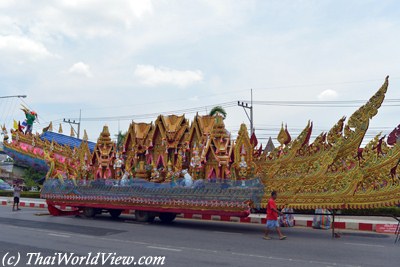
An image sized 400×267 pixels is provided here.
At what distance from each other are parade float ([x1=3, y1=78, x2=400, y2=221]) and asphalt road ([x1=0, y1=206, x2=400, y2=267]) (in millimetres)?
1029

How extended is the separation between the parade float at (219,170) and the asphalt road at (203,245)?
1.03 m

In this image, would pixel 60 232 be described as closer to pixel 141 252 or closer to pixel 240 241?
pixel 141 252

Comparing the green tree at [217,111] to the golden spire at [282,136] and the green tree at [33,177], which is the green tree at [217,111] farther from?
the green tree at [33,177]

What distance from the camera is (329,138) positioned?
11141 millimetres

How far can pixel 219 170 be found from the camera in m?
13.5

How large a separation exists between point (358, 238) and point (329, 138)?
2694 mm

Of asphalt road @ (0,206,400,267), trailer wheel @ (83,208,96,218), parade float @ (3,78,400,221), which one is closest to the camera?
asphalt road @ (0,206,400,267)

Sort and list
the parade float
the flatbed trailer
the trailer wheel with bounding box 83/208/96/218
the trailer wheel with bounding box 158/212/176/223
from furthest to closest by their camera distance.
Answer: the trailer wheel with bounding box 83/208/96/218, the trailer wheel with bounding box 158/212/176/223, the flatbed trailer, the parade float

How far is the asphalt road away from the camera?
7586 mm

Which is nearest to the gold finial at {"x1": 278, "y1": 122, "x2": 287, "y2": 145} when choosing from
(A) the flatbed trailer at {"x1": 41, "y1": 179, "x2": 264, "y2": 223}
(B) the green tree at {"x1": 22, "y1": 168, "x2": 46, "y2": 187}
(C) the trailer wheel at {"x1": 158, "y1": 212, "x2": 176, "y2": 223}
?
(A) the flatbed trailer at {"x1": 41, "y1": 179, "x2": 264, "y2": 223}

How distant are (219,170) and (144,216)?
9.99ft

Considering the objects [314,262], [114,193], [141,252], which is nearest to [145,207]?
[114,193]

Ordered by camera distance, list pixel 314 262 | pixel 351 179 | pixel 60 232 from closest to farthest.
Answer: pixel 314 262 → pixel 351 179 → pixel 60 232

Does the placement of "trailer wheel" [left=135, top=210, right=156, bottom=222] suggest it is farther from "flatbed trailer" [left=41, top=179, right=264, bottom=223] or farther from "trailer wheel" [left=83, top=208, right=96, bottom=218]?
"trailer wheel" [left=83, top=208, right=96, bottom=218]
